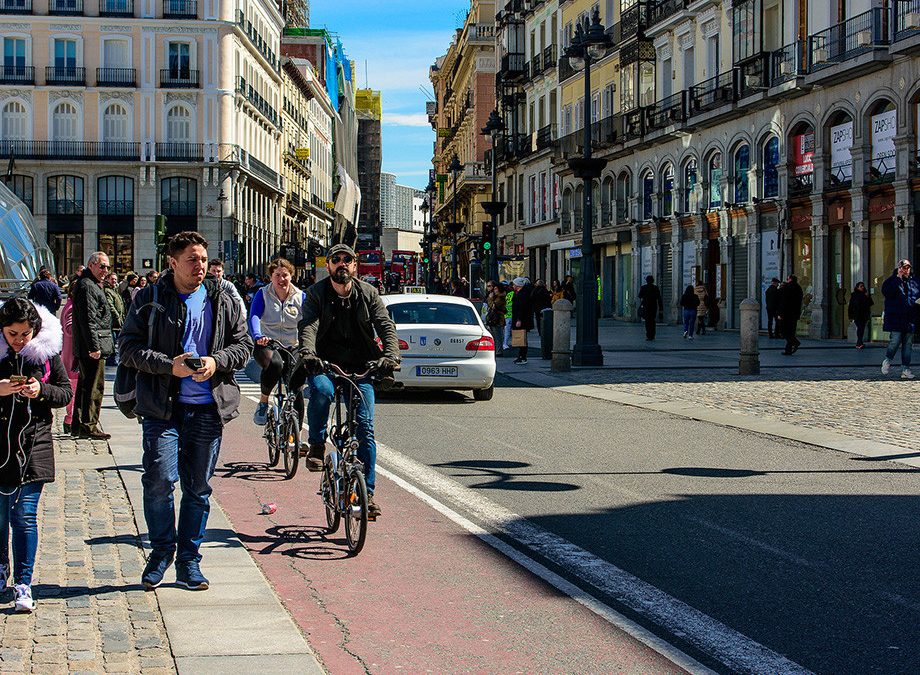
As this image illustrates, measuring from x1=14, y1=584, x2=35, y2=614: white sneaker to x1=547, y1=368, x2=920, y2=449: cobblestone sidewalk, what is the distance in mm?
8983

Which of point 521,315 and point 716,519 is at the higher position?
point 521,315

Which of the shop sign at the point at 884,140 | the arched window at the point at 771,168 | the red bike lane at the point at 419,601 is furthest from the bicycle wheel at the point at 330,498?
the arched window at the point at 771,168

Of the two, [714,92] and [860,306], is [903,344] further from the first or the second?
[714,92]

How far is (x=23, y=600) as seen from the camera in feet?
19.7

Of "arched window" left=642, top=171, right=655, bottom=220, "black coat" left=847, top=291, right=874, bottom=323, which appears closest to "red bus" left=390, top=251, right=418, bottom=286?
"arched window" left=642, top=171, right=655, bottom=220

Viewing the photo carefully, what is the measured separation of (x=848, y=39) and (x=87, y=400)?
2360 cm

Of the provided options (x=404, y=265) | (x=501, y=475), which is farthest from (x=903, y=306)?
(x=404, y=265)

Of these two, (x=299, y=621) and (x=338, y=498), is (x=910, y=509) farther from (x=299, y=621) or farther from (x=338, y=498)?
(x=299, y=621)

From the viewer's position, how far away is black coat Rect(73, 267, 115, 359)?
1324 centimetres

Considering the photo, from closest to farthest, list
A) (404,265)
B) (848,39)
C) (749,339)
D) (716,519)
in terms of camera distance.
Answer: (716,519)
(749,339)
(848,39)
(404,265)

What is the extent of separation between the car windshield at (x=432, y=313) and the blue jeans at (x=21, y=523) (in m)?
12.1

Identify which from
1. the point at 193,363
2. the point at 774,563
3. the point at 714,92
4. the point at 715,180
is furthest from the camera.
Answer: the point at 715,180

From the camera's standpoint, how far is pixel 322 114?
12538 cm

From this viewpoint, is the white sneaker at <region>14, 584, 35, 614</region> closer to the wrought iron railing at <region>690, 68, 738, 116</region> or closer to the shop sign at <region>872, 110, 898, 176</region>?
the shop sign at <region>872, 110, 898, 176</region>
